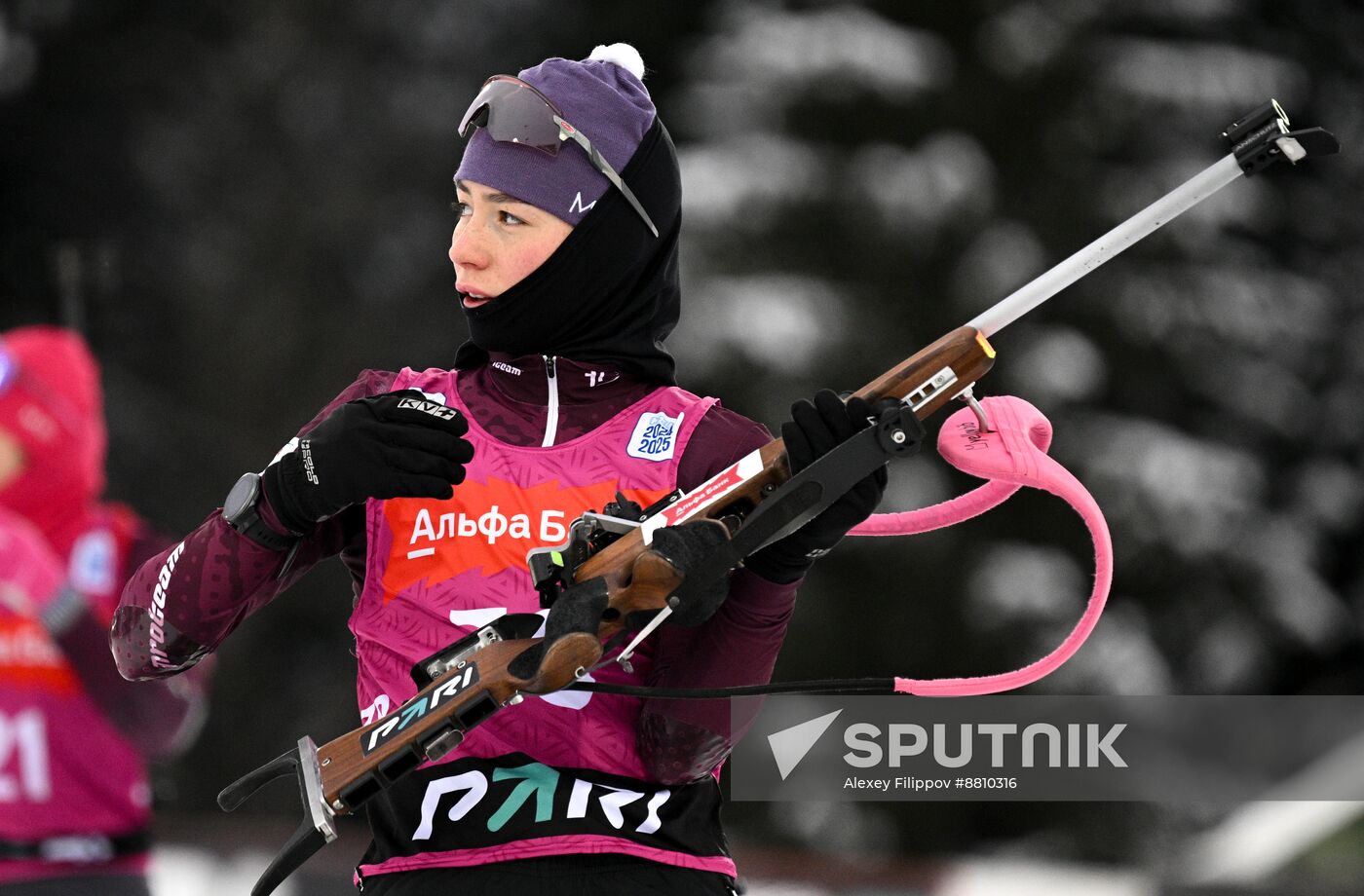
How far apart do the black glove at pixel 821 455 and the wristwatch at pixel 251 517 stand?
1.53 ft

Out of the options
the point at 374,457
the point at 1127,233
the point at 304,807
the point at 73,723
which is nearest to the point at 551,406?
the point at 374,457

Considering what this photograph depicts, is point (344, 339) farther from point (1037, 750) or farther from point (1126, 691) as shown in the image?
point (1037, 750)

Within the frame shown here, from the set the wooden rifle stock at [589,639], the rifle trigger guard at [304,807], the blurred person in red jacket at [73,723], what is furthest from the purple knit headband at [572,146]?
the blurred person in red jacket at [73,723]

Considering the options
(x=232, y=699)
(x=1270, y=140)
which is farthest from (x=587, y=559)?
(x=232, y=699)

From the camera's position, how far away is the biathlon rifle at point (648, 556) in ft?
4.56

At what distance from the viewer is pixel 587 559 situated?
144cm

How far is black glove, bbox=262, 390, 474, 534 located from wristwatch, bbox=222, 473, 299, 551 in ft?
0.12

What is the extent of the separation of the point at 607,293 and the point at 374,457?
360mm

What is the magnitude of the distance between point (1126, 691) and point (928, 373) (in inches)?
157

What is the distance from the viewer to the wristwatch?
153 centimetres

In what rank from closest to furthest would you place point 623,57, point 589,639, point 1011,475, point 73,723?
point 589,639 → point 1011,475 → point 623,57 → point 73,723

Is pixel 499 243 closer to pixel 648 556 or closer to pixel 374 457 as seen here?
pixel 374 457

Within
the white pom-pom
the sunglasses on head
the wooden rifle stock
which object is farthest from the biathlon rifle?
the white pom-pom

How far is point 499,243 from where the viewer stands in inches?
65.7
